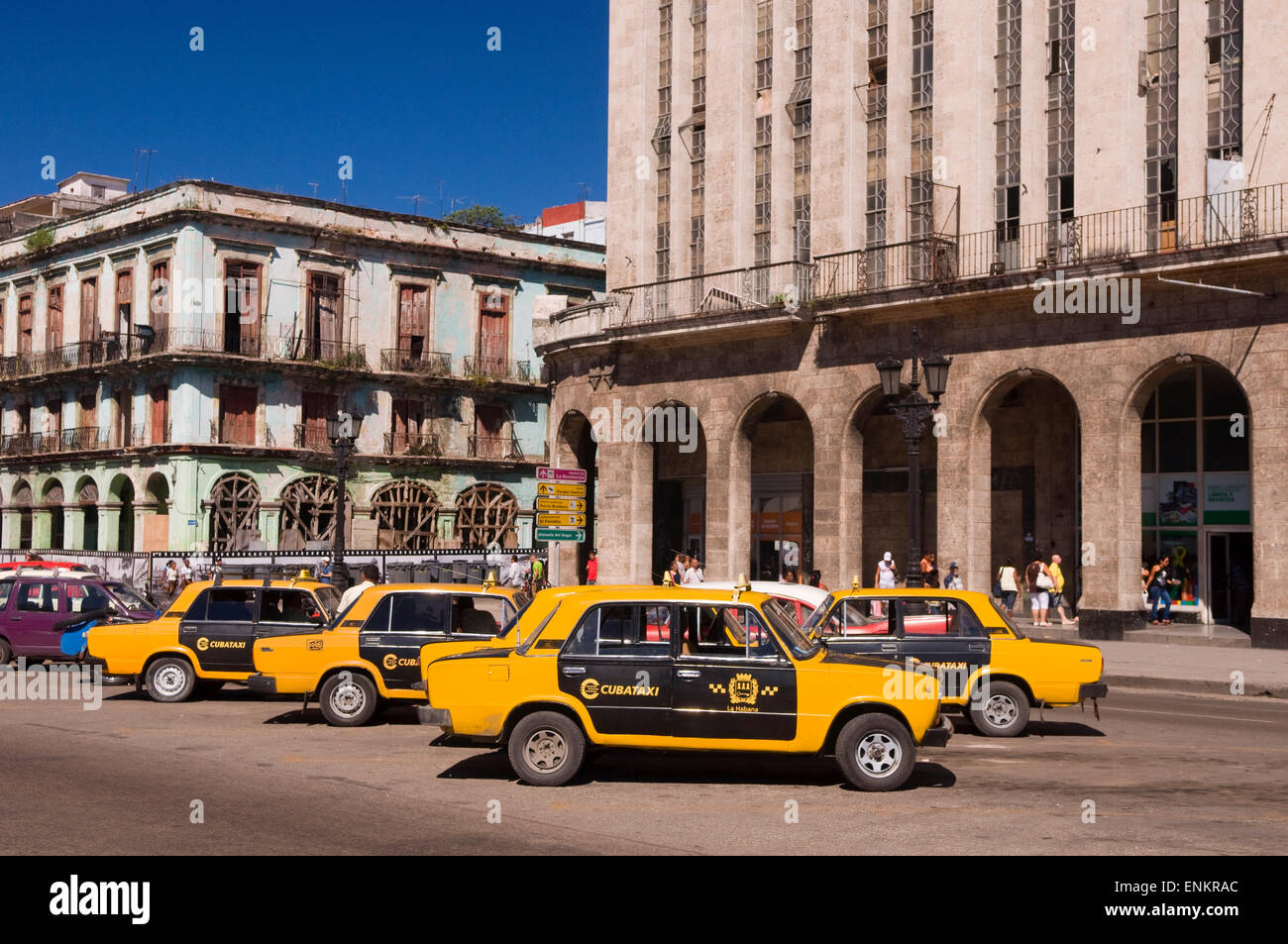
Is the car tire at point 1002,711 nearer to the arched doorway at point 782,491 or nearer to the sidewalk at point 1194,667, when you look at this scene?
the sidewalk at point 1194,667

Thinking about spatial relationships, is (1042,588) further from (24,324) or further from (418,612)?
(24,324)

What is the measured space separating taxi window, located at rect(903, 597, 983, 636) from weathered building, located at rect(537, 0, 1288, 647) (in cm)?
1301

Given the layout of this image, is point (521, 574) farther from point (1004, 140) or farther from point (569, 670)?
point (569, 670)

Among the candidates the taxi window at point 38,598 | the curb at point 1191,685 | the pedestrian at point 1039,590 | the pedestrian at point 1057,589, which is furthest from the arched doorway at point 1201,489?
the taxi window at point 38,598

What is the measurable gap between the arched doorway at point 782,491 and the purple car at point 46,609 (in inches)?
727

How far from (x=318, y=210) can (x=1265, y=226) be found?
35949 mm

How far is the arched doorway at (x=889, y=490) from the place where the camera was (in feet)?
111

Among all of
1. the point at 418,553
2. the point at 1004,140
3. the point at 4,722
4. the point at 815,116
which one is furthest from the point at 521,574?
the point at 4,722

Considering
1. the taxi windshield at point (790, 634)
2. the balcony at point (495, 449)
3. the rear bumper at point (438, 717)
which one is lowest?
the rear bumper at point (438, 717)

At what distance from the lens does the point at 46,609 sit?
21031mm

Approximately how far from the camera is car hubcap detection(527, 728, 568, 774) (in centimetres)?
1119

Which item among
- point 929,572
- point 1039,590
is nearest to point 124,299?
point 929,572

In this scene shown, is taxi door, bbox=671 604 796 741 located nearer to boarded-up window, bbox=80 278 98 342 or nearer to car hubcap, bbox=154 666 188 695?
car hubcap, bbox=154 666 188 695

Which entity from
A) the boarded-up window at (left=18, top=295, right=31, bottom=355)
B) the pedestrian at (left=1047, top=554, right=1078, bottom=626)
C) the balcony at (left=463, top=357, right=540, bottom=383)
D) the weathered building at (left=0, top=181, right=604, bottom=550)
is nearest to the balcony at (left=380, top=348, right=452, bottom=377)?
the weathered building at (left=0, top=181, right=604, bottom=550)
